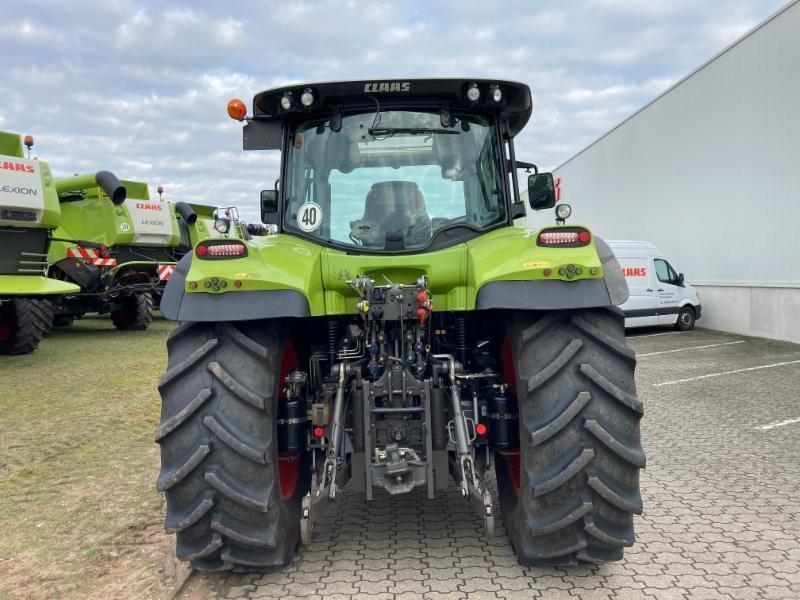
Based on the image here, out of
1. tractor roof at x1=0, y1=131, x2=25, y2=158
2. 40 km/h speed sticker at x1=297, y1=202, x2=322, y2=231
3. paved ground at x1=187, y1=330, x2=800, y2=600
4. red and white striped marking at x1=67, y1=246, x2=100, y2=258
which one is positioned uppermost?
tractor roof at x1=0, y1=131, x2=25, y2=158

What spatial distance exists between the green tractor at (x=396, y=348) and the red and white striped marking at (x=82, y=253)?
1146 cm

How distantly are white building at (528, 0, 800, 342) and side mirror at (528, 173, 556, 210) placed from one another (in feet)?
32.9

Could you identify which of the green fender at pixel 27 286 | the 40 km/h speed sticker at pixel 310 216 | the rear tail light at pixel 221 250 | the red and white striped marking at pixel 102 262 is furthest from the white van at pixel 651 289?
the rear tail light at pixel 221 250

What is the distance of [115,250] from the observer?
15016 mm

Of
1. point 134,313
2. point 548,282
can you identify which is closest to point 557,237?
point 548,282

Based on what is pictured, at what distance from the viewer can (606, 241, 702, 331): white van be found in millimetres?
15078

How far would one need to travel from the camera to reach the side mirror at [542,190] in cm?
442

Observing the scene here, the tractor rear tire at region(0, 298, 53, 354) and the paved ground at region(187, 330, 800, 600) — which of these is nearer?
the paved ground at region(187, 330, 800, 600)

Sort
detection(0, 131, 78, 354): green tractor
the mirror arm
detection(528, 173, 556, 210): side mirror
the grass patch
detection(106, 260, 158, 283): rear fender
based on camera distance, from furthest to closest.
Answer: detection(106, 260, 158, 283): rear fender, detection(0, 131, 78, 354): green tractor, detection(528, 173, 556, 210): side mirror, the mirror arm, the grass patch

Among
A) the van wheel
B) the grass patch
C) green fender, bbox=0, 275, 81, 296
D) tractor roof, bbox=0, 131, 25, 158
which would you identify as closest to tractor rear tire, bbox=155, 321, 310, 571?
the grass patch

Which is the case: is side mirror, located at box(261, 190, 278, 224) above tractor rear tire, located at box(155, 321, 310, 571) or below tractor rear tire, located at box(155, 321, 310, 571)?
above

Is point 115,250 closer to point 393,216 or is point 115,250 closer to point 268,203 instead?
point 268,203

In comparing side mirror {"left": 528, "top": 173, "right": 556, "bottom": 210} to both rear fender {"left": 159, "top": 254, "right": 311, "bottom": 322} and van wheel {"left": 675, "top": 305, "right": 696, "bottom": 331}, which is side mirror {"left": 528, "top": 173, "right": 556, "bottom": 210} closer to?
rear fender {"left": 159, "top": 254, "right": 311, "bottom": 322}

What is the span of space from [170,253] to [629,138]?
1332cm
